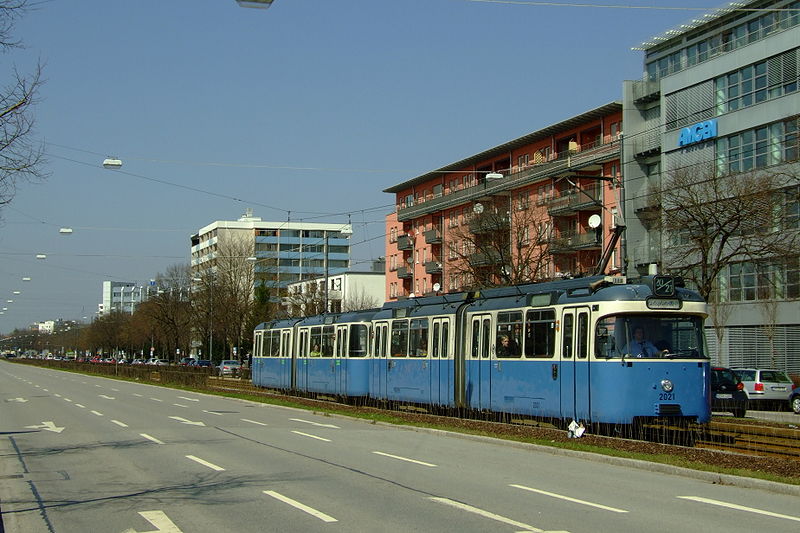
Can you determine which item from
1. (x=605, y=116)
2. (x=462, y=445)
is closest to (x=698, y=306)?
(x=462, y=445)

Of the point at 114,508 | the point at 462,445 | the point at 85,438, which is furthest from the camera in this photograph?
the point at 85,438

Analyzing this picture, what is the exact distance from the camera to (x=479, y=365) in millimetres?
24484

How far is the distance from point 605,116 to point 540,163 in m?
6.81

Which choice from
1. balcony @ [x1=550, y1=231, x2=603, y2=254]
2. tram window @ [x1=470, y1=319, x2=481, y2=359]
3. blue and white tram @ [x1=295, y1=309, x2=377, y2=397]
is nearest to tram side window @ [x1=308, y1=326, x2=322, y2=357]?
blue and white tram @ [x1=295, y1=309, x2=377, y2=397]

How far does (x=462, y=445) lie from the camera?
61.8 ft

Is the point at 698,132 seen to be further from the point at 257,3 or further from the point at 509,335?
the point at 257,3

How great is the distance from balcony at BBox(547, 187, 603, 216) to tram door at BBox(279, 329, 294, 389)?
80.2 ft

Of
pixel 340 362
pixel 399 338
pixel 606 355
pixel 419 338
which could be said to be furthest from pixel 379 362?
pixel 606 355

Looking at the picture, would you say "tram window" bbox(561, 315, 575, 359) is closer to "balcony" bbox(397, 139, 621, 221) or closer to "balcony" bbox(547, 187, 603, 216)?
"balcony" bbox(397, 139, 621, 221)

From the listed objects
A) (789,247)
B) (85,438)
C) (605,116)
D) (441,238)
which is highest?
(605,116)

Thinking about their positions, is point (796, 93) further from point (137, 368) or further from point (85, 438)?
point (137, 368)

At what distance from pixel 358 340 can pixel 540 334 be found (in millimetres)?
12610

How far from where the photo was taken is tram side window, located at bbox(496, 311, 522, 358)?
22.7m

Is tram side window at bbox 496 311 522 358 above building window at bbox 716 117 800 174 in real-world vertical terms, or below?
below
